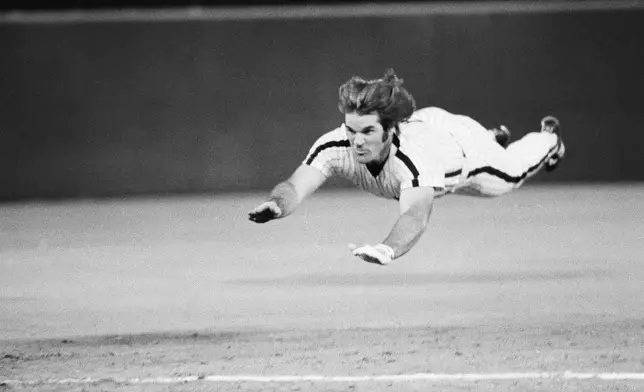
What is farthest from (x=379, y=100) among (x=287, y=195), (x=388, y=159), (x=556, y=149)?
(x=556, y=149)

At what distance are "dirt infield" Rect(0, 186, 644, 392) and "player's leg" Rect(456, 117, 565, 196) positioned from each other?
0.76 meters

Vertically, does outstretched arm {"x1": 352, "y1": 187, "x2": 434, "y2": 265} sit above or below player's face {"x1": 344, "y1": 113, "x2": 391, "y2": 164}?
below

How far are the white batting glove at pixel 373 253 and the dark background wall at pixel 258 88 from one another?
28.4ft

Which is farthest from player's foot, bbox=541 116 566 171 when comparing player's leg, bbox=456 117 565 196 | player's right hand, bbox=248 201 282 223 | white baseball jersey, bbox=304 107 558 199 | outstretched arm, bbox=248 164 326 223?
player's right hand, bbox=248 201 282 223

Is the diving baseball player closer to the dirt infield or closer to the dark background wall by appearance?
the dirt infield

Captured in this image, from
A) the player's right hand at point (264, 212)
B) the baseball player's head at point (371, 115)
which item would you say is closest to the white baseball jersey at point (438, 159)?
the baseball player's head at point (371, 115)

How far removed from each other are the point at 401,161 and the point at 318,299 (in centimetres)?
180

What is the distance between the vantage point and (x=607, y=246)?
10672mm

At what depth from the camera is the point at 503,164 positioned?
838cm

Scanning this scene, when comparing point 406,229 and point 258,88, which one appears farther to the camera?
point 258,88

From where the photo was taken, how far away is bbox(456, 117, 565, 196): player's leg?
27.0ft

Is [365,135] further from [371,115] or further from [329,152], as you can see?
[329,152]

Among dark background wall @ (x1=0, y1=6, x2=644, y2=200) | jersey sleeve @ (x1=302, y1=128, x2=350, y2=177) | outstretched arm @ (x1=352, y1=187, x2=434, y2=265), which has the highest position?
jersey sleeve @ (x1=302, y1=128, x2=350, y2=177)

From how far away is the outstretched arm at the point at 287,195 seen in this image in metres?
6.41
